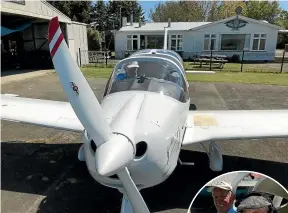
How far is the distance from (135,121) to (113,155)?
2.02 ft

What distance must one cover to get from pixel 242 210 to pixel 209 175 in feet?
9.86

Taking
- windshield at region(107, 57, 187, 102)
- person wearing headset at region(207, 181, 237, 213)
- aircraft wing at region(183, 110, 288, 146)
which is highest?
windshield at region(107, 57, 187, 102)

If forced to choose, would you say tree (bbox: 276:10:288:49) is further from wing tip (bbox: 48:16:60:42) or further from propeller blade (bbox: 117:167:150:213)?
wing tip (bbox: 48:16:60:42)

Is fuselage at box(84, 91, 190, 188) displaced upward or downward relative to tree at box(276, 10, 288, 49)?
downward

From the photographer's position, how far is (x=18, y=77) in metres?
16.3

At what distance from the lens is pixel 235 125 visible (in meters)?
4.69

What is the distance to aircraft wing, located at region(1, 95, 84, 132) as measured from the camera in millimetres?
4852

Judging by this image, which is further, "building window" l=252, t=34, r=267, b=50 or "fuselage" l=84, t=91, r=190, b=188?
"building window" l=252, t=34, r=267, b=50

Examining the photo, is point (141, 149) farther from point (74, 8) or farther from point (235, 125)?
point (74, 8)

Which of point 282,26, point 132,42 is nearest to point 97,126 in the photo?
point 132,42

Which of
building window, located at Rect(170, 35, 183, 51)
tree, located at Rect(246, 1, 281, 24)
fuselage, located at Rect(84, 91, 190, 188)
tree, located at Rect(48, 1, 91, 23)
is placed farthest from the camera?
tree, located at Rect(246, 1, 281, 24)

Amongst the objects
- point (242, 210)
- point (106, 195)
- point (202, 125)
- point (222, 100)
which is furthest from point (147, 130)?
point (222, 100)

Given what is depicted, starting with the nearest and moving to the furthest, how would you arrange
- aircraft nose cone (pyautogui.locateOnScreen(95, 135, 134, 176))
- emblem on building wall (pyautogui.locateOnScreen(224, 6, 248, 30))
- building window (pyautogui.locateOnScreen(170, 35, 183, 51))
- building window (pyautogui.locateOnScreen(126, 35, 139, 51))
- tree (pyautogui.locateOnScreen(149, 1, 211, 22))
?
aircraft nose cone (pyautogui.locateOnScreen(95, 135, 134, 176)) < emblem on building wall (pyautogui.locateOnScreen(224, 6, 248, 30)) < building window (pyautogui.locateOnScreen(170, 35, 183, 51)) < building window (pyautogui.locateOnScreen(126, 35, 139, 51)) < tree (pyautogui.locateOnScreen(149, 1, 211, 22))

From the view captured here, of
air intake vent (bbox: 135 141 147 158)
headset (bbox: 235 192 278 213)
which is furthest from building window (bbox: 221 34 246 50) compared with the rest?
headset (bbox: 235 192 278 213)
